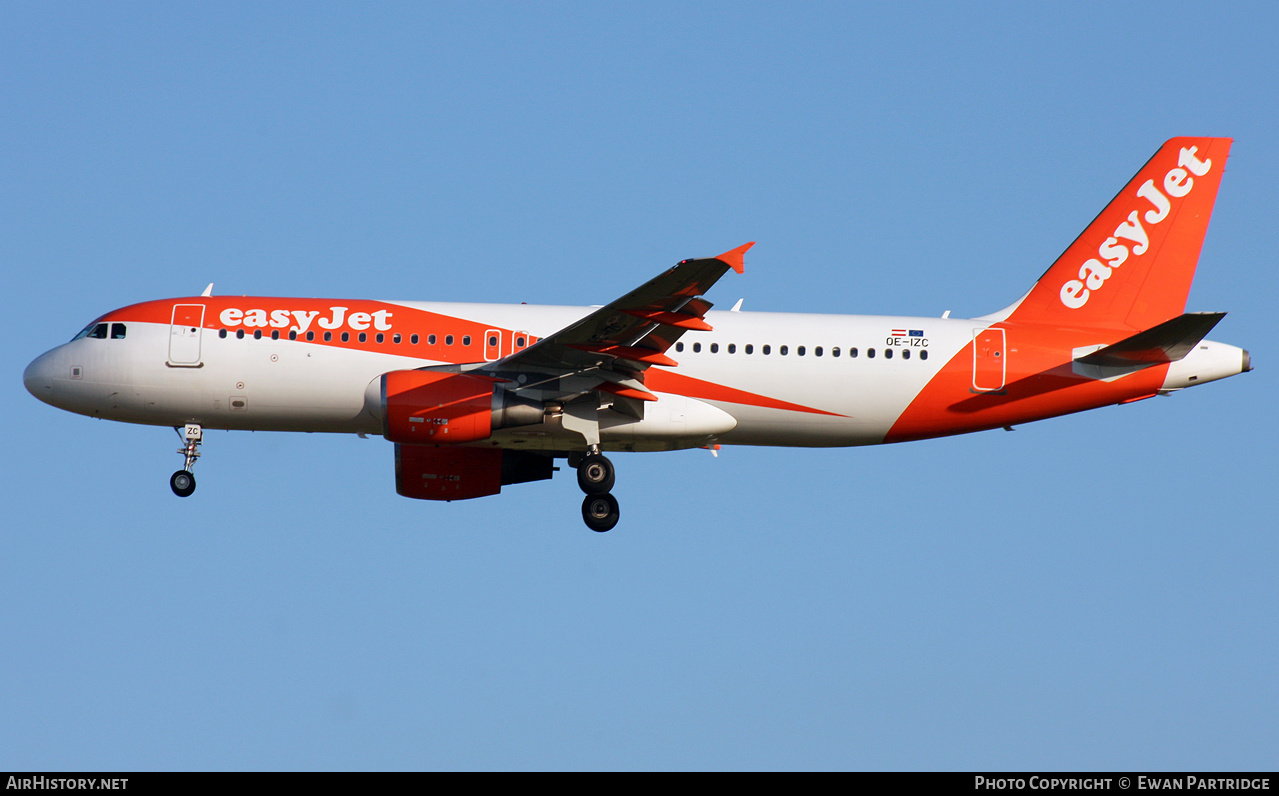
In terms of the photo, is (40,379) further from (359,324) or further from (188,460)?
(359,324)

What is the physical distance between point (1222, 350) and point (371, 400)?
19.1m

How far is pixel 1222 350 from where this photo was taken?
31312 mm

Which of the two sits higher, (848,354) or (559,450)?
(848,354)

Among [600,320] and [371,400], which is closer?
[600,320]

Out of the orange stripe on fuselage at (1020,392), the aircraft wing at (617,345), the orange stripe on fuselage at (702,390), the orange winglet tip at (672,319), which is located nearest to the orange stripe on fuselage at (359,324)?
the aircraft wing at (617,345)

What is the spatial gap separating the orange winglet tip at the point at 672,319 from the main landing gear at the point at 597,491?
4.14 meters

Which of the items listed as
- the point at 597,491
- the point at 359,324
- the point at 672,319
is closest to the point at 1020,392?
the point at 672,319

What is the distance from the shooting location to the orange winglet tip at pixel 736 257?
25141mm

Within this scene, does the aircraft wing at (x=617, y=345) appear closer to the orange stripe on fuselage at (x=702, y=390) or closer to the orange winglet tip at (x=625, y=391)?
the orange winglet tip at (x=625, y=391)

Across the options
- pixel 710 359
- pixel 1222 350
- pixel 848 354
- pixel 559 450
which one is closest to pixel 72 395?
pixel 559 450

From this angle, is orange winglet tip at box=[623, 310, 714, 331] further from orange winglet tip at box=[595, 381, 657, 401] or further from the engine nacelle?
the engine nacelle

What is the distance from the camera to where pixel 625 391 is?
3028 centimetres
